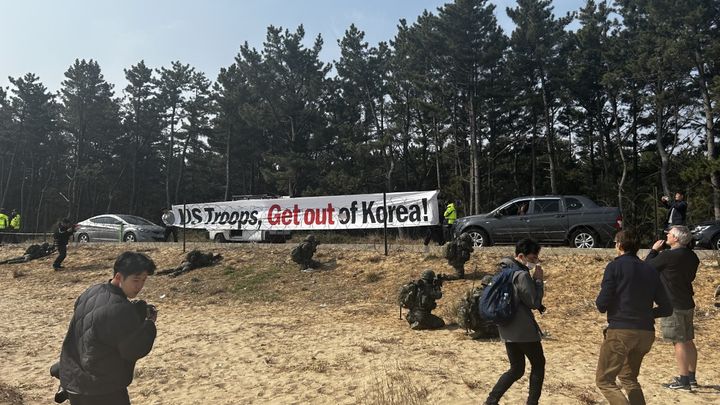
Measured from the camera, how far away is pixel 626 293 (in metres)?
3.81

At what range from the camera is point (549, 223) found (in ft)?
43.7

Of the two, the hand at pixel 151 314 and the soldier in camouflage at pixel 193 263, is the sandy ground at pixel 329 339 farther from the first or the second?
the hand at pixel 151 314

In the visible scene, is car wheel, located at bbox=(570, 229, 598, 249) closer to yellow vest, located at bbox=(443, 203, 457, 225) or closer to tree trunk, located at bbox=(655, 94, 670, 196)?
yellow vest, located at bbox=(443, 203, 457, 225)

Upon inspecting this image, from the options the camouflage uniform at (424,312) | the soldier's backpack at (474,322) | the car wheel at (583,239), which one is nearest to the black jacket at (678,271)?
the soldier's backpack at (474,322)

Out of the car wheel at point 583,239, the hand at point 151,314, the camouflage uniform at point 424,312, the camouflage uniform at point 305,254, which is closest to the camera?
the hand at point 151,314

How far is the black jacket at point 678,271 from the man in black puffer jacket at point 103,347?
180 inches

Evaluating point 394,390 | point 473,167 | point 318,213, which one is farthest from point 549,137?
point 394,390

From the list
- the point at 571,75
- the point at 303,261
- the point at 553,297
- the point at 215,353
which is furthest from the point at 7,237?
the point at 571,75

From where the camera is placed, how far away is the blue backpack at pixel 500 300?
13.4 ft

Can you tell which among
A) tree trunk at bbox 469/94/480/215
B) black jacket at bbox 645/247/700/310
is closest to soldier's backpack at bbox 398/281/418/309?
black jacket at bbox 645/247/700/310

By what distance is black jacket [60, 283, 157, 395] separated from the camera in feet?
8.72

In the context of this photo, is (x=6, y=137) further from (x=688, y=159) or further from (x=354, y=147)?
(x=688, y=159)

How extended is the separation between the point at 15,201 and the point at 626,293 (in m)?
63.6

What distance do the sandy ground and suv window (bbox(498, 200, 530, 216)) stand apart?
1609mm
